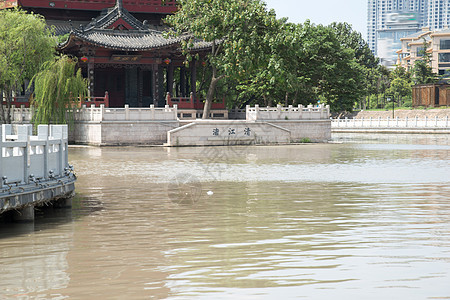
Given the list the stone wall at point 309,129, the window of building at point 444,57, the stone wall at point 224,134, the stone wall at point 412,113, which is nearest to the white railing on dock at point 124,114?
the stone wall at point 224,134

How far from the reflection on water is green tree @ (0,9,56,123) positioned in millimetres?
20387

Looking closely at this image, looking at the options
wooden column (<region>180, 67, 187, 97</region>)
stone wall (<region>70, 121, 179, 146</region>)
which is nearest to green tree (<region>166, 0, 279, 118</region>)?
wooden column (<region>180, 67, 187, 97</region>)

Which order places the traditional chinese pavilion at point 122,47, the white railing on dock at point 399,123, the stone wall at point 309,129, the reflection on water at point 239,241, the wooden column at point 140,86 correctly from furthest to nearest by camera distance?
the white railing on dock at point 399,123
the wooden column at point 140,86
the traditional chinese pavilion at point 122,47
the stone wall at point 309,129
the reflection on water at point 239,241

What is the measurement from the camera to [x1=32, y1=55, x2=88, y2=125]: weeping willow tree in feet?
123

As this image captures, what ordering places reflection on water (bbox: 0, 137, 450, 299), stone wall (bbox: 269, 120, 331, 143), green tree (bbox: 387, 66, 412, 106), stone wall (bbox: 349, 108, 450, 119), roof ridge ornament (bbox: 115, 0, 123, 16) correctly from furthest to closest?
green tree (bbox: 387, 66, 412, 106) → stone wall (bbox: 349, 108, 450, 119) → roof ridge ornament (bbox: 115, 0, 123, 16) → stone wall (bbox: 269, 120, 331, 143) → reflection on water (bbox: 0, 137, 450, 299)

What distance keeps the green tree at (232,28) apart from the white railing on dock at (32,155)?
1073 inches

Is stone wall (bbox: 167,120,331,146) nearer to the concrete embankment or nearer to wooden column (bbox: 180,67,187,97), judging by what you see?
wooden column (bbox: 180,67,187,97)

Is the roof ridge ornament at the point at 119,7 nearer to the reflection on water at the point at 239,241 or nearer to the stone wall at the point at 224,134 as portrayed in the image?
the stone wall at the point at 224,134

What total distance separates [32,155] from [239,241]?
440 cm

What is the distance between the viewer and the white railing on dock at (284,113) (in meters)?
42.0

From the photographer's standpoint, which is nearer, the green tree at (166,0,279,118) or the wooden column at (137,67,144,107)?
the green tree at (166,0,279,118)

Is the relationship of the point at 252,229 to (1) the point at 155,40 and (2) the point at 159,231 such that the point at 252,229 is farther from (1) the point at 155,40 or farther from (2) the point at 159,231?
(1) the point at 155,40

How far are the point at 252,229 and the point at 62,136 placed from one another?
4.91 meters

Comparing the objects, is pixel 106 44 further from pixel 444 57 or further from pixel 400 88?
pixel 444 57
